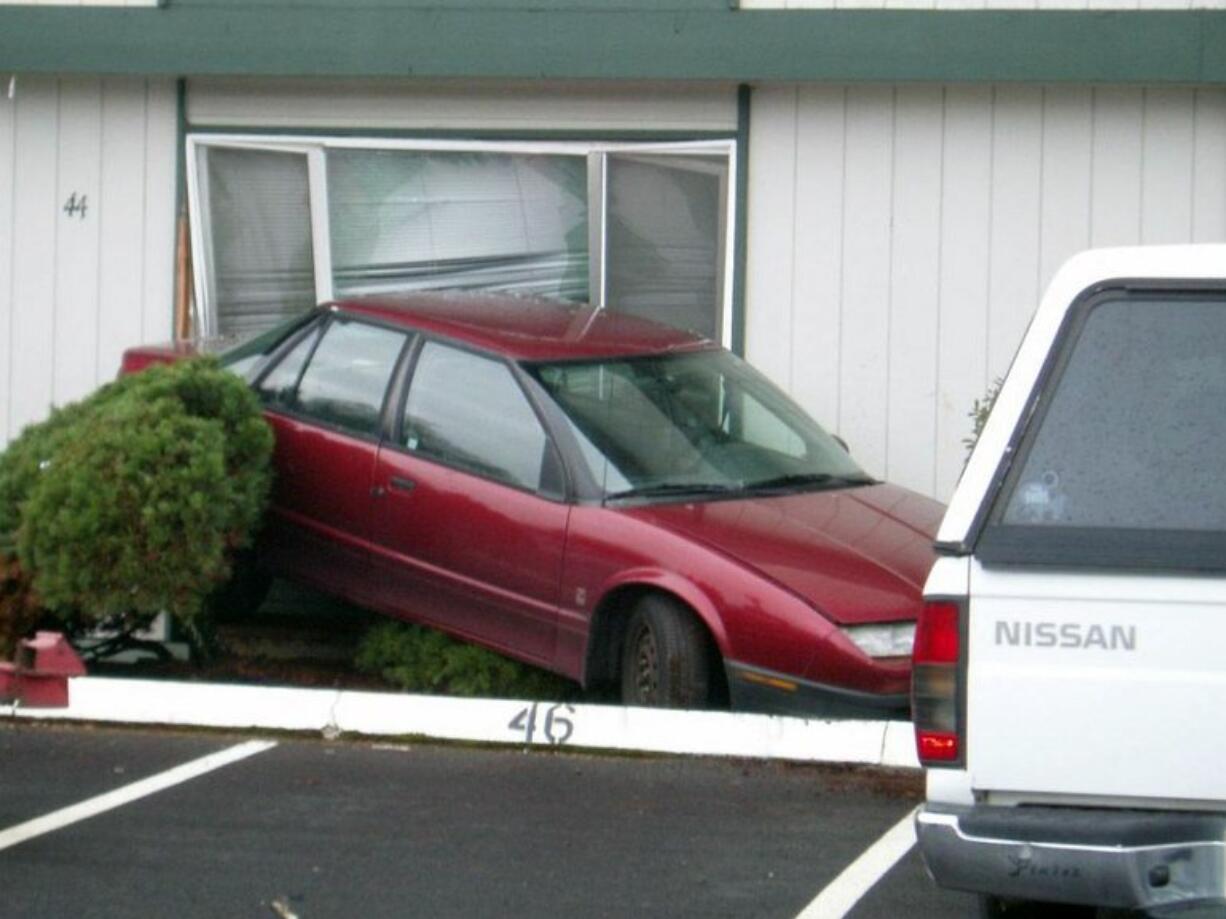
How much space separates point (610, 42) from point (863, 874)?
17.2ft

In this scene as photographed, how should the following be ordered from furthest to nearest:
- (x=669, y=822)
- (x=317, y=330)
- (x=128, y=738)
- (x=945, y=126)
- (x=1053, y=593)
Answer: (x=945, y=126) < (x=317, y=330) < (x=128, y=738) < (x=669, y=822) < (x=1053, y=593)

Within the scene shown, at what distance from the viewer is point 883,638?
28.2 feet

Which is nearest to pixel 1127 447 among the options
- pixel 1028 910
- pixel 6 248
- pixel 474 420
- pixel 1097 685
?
pixel 1097 685

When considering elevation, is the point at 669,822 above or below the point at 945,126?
below

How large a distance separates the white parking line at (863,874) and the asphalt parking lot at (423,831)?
0.08 ft

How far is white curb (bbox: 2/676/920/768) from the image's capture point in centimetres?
864

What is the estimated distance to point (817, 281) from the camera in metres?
11.5

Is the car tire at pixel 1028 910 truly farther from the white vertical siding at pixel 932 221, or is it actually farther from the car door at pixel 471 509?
the white vertical siding at pixel 932 221

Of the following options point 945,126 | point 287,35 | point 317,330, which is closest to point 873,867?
point 317,330

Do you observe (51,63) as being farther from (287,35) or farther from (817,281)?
(817,281)

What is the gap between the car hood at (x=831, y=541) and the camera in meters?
8.68

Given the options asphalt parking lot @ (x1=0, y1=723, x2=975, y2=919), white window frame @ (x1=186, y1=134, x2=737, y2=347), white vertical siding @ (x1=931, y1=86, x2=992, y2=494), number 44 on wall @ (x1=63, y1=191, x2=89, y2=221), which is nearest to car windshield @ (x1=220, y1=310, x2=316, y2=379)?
white window frame @ (x1=186, y1=134, x2=737, y2=347)

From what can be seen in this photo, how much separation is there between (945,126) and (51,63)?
447 cm

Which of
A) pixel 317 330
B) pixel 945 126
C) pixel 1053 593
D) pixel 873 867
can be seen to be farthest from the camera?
pixel 945 126
